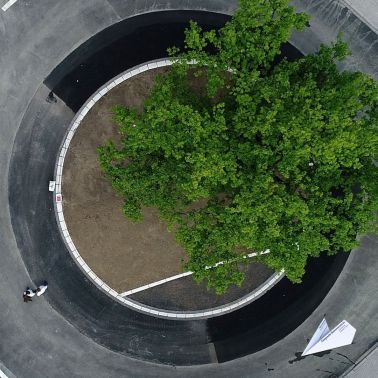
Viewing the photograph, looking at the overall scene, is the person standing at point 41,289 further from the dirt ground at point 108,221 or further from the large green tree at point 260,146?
the large green tree at point 260,146

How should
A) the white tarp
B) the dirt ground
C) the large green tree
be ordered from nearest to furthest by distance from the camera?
1. the large green tree
2. the dirt ground
3. the white tarp

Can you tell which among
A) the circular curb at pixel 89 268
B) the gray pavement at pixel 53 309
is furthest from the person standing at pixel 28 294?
the circular curb at pixel 89 268

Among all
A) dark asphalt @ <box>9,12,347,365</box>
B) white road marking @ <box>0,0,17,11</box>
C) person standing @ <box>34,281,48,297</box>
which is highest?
white road marking @ <box>0,0,17,11</box>

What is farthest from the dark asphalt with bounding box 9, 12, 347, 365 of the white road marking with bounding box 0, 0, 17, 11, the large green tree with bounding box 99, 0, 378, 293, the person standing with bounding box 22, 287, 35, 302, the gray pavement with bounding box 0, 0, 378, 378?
the large green tree with bounding box 99, 0, 378, 293

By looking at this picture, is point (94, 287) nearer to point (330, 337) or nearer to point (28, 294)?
point (28, 294)

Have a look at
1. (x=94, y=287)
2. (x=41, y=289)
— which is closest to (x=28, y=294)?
(x=41, y=289)

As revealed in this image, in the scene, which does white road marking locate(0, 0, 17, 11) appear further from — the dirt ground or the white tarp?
the white tarp

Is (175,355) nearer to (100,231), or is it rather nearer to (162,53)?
(100,231)
